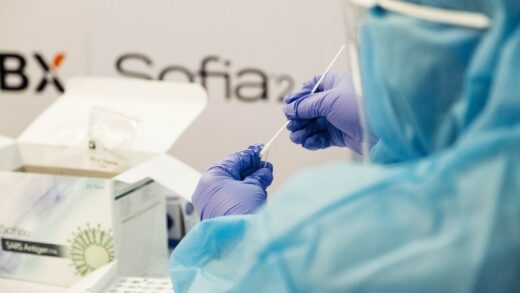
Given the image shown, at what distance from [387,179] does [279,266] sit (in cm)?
10

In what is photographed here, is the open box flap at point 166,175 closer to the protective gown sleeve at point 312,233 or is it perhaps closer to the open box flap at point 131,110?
the open box flap at point 131,110

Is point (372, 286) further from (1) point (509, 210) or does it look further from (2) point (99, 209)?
(2) point (99, 209)

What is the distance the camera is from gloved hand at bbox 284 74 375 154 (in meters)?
1.20

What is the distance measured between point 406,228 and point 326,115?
28.4 inches

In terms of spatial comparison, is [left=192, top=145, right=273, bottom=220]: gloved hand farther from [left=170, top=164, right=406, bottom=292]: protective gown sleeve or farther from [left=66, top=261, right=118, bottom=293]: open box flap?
[left=170, top=164, right=406, bottom=292]: protective gown sleeve

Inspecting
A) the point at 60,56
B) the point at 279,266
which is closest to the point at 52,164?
the point at 60,56

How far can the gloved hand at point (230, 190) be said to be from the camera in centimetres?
97

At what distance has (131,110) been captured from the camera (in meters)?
1.48

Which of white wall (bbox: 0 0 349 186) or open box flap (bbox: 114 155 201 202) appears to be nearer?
open box flap (bbox: 114 155 201 202)

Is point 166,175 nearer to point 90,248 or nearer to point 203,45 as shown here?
point 90,248

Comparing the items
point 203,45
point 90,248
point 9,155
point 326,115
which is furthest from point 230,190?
point 203,45

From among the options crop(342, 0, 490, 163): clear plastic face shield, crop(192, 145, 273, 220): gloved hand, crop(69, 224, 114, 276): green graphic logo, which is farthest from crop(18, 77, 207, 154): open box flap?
crop(342, 0, 490, 163): clear plastic face shield

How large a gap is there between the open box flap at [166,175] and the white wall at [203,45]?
532 millimetres

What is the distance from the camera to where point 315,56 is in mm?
1883
